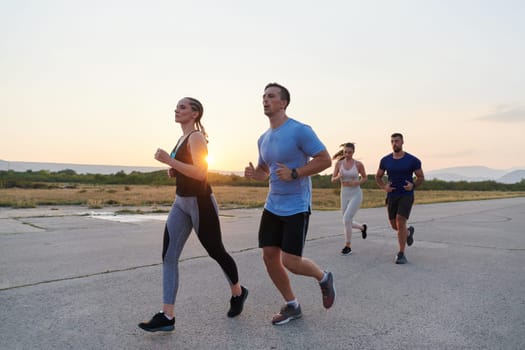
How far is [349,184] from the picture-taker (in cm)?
754

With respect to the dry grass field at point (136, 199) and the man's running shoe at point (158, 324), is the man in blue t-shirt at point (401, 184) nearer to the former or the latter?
the man's running shoe at point (158, 324)

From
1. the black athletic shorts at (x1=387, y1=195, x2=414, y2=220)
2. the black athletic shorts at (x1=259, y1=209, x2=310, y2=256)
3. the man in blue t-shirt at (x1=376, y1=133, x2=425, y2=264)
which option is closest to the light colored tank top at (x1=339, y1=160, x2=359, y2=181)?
the man in blue t-shirt at (x1=376, y1=133, x2=425, y2=264)

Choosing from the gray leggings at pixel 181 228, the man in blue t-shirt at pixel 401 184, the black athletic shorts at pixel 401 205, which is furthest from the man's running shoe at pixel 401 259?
the gray leggings at pixel 181 228

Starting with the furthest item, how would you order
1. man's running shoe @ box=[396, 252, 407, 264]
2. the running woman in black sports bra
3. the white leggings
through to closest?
the white leggings, man's running shoe @ box=[396, 252, 407, 264], the running woman in black sports bra

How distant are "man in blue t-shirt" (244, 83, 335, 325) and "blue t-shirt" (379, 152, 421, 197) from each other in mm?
3274

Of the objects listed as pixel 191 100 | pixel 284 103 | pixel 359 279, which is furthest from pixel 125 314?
pixel 359 279

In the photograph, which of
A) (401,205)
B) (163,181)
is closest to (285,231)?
(401,205)

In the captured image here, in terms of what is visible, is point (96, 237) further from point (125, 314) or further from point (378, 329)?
point (378, 329)

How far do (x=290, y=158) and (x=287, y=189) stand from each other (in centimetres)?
27

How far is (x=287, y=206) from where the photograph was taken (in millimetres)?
3705

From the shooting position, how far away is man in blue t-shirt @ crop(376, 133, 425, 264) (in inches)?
263

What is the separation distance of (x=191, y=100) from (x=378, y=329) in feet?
8.32

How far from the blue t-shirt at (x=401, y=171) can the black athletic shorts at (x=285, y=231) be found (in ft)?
11.3

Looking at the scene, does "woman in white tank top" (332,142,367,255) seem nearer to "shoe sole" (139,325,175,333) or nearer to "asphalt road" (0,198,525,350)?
"asphalt road" (0,198,525,350)
